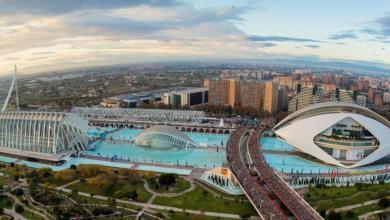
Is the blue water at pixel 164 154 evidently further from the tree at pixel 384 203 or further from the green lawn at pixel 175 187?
the tree at pixel 384 203

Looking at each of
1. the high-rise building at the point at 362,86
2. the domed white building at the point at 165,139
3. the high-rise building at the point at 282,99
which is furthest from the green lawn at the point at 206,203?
the high-rise building at the point at 362,86

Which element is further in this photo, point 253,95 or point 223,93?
point 223,93

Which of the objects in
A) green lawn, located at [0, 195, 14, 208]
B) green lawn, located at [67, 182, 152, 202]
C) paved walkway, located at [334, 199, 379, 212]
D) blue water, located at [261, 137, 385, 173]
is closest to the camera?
paved walkway, located at [334, 199, 379, 212]

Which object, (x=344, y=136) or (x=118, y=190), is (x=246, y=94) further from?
(x=118, y=190)

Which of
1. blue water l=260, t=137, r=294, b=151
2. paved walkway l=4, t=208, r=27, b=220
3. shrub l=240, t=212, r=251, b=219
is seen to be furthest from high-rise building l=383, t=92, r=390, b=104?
paved walkway l=4, t=208, r=27, b=220

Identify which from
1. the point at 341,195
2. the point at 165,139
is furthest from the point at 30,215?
the point at 341,195

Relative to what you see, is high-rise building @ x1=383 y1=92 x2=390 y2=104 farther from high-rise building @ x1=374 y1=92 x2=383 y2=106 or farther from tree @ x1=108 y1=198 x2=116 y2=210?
tree @ x1=108 y1=198 x2=116 y2=210
